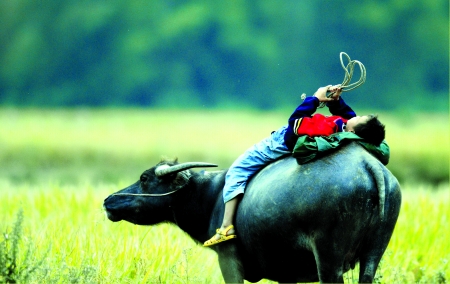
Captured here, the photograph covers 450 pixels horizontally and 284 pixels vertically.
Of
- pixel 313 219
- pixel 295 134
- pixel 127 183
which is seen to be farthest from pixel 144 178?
pixel 127 183

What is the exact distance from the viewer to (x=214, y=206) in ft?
20.7

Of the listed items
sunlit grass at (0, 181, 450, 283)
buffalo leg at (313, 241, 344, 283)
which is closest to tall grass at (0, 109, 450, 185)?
sunlit grass at (0, 181, 450, 283)

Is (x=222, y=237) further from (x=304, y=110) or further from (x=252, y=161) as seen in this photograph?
(x=304, y=110)

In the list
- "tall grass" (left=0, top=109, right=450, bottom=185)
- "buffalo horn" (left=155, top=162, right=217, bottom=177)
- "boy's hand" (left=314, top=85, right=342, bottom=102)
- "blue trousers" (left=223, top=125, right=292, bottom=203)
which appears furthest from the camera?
"tall grass" (left=0, top=109, right=450, bottom=185)

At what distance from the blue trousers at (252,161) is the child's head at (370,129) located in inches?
22.1

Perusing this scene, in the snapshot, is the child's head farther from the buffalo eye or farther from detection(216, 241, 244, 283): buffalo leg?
the buffalo eye

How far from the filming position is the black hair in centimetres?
546

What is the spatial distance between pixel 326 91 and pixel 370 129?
19.6 inches

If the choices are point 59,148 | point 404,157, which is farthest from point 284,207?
point 59,148

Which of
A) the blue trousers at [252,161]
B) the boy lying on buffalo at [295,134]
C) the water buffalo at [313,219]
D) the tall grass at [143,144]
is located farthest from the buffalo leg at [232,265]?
the tall grass at [143,144]

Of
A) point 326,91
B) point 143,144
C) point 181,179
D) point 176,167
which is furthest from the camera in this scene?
point 143,144

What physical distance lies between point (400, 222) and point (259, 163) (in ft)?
12.7

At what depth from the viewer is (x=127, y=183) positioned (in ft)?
39.7

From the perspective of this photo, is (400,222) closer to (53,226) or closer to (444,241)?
(444,241)
